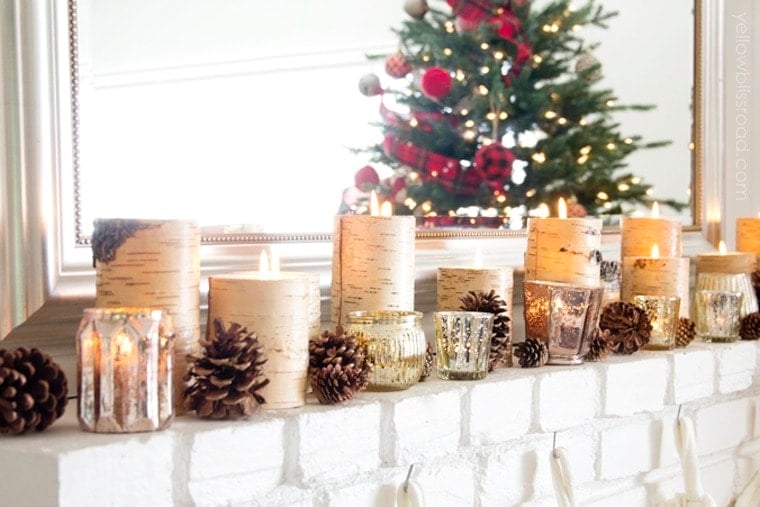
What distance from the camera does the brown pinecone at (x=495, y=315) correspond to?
3.52 feet

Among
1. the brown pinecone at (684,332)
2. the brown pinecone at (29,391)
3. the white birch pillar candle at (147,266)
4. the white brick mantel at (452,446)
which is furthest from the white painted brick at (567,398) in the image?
the brown pinecone at (29,391)

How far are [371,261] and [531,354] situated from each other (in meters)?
0.24

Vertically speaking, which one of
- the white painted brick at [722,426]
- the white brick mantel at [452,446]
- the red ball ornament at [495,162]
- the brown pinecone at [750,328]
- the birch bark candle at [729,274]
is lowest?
the white painted brick at [722,426]

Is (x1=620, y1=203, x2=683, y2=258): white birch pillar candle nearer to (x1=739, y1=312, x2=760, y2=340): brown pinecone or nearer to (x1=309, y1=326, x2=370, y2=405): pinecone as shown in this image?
(x1=739, y1=312, x2=760, y2=340): brown pinecone

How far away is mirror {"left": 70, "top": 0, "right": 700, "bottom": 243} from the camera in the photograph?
92cm

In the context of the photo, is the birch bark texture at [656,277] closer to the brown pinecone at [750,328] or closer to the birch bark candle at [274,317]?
the brown pinecone at [750,328]

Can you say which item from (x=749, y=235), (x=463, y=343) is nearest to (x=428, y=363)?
(x=463, y=343)

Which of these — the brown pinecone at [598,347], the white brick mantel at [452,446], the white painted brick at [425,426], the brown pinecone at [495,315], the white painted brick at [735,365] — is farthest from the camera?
the white painted brick at [735,365]

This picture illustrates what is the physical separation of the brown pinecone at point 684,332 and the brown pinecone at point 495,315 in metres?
0.33

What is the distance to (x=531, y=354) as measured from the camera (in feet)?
3.70

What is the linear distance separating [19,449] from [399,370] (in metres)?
0.37

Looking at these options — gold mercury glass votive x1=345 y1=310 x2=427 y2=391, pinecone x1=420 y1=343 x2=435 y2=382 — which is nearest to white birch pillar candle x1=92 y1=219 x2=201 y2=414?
gold mercury glass votive x1=345 y1=310 x2=427 y2=391

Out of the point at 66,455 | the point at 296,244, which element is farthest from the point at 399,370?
the point at 66,455

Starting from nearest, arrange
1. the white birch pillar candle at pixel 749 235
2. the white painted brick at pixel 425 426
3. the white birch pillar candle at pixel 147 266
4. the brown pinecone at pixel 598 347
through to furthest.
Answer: the white birch pillar candle at pixel 147 266, the white painted brick at pixel 425 426, the brown pinecone at pixel 598 347, the white birch pillar candle at pixel 749 235
